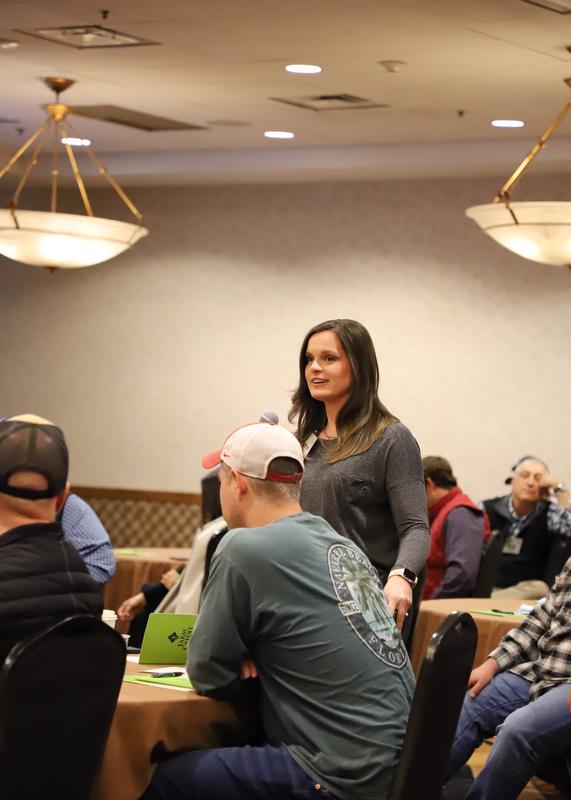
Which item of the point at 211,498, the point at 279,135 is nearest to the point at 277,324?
the point at 279,135

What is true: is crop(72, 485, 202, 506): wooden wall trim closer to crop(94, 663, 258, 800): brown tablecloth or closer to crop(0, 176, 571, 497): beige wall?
crop(0, 176, 571, 497): beige wall

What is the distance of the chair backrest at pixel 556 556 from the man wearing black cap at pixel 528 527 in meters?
0.03

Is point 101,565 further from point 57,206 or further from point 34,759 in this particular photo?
point 57,206

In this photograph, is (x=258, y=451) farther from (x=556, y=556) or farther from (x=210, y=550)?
(x=556, y=556)

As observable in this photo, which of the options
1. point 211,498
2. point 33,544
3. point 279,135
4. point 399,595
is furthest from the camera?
point 279,135

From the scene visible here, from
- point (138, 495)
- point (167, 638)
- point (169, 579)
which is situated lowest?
point (138, 495)

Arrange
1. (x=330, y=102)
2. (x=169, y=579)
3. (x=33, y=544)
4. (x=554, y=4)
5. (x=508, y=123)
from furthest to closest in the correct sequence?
(x=508, y=123)
(x=330, y=102)
(x=169, y=579)
(x=554, y=4)
(x=33, y=544)

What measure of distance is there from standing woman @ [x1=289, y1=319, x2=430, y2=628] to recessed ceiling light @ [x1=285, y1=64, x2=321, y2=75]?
3.28 metres

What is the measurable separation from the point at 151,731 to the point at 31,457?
2.10 ft

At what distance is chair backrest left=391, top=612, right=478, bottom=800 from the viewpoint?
2.64 m

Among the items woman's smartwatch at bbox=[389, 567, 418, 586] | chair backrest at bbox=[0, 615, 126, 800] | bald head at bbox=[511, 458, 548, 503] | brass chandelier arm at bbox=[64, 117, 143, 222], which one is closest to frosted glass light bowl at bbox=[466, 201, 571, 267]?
bald head at bbox=[511, 458, 548, 503]

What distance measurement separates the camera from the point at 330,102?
26.0 feet

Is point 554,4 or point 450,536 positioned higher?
point 554,4

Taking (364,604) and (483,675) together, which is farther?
(483,675)
